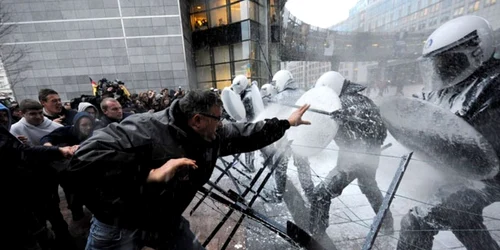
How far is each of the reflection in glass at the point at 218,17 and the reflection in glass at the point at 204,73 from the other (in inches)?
156

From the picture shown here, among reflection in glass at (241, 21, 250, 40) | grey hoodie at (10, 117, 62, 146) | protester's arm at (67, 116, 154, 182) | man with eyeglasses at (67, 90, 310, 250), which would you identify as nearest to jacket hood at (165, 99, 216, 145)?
man with eyeglasses at (67, 90, 310, 250)

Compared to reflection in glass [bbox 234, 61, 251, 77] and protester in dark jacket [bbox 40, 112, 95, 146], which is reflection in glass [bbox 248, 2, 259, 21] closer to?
reflection in glass [bbox 234, 61, 251, 77]

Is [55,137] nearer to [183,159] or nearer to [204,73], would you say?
[183,159]

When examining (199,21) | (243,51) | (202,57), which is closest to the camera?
(243,51)

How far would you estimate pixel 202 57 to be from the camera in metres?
20.3

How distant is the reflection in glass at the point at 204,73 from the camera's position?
20078mm

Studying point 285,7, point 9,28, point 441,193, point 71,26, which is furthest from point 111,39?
point 441,193

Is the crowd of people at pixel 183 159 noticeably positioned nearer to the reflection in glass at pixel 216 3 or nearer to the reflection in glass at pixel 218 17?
the reflection in glass at pixel 218 17

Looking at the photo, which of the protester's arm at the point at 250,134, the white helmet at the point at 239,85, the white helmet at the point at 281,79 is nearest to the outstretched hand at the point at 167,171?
the protester's arm at the point at 250,134

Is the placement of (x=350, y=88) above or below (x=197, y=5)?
below

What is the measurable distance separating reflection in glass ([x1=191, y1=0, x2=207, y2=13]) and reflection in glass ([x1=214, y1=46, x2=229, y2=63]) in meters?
3.96

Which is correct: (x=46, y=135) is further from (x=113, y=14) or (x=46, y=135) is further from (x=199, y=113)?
(x=113, y=14)

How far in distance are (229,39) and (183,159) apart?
1874 centimetres

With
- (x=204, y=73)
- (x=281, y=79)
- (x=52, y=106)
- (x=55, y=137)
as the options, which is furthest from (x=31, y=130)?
(x=204, y=73)
